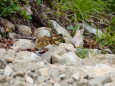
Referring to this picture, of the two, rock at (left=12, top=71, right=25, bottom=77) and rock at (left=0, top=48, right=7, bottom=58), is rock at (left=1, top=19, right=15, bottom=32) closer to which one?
rock at (left=0, top=48, right=7, bottom=58)

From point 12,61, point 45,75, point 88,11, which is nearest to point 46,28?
point 88,11

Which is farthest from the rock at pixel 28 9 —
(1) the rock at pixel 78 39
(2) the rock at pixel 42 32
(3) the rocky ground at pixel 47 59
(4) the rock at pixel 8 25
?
(1) the rock at pixel 78 39

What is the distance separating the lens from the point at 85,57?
3.92 m

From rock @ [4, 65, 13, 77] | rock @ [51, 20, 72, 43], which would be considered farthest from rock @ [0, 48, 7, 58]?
rock @ [51, 20, 72, 43]

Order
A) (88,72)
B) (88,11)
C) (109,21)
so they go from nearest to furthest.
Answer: (88,72) → (88,11) → (109,21)

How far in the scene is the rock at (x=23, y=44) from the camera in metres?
3.96

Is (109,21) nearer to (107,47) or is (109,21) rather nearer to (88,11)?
(88,11)

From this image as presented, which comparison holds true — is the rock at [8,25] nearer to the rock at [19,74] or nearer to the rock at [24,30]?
the rock at [24,30]

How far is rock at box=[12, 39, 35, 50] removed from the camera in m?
3.96

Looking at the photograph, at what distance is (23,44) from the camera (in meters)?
4.10

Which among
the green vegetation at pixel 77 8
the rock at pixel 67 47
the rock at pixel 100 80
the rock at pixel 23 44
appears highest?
the green vegetation at pixel 77 8

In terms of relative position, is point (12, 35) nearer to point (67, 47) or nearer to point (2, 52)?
point (67, 47)

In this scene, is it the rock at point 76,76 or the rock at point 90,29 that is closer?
the rock at point 76,76

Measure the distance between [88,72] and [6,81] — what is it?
71 centimetres
